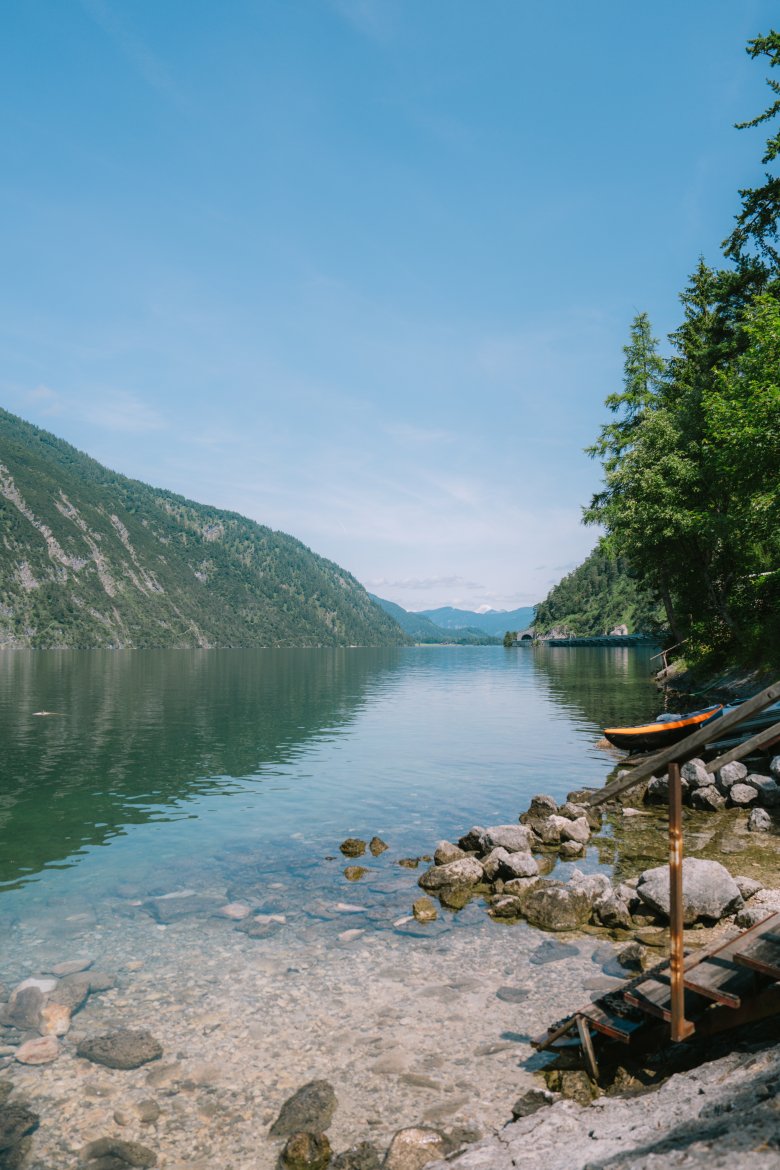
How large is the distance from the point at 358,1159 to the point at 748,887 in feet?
32.6

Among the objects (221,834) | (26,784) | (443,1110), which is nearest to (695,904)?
(443,1110)

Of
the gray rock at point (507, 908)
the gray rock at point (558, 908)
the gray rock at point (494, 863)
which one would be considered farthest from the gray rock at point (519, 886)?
the gray rock at point (558, 908)

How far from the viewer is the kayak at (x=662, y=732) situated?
26.7 meters

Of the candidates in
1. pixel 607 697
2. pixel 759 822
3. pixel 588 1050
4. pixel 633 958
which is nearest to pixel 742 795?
pixel 759 822

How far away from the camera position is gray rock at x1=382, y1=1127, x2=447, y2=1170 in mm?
6828

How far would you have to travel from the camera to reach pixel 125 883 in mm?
16312

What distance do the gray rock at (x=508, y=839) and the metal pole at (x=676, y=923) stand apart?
927cm

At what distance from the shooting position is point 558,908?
13.3 m

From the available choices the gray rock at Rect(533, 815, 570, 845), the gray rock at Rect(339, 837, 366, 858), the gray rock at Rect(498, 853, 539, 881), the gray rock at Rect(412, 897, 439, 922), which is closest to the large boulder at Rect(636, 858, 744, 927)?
the gray rock at Rect(498, 853, 539, 881)

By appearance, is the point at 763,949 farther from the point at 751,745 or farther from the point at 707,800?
the point at 707,800

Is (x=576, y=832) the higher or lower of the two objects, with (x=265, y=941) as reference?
higher

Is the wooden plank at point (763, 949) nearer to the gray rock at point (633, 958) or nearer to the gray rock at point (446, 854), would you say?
the gray rock at point (633, 958)

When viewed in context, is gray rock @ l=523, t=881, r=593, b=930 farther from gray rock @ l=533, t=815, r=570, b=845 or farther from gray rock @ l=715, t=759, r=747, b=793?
gray rock @ l=715, t=759, r=747, b=793

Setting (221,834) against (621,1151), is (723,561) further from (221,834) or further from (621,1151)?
(621,1151)
